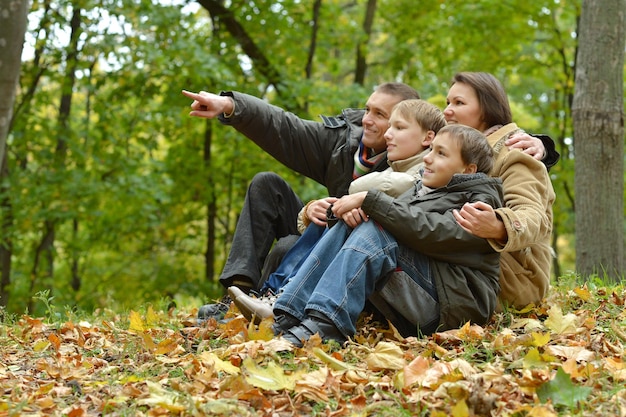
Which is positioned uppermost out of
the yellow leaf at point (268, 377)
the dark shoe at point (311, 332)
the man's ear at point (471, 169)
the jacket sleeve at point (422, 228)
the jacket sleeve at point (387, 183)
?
the man's ear at point (471, 169)

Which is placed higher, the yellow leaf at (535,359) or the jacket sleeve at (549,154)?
the jacket sleeve at (549,154)

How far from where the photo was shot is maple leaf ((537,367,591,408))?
2.60m

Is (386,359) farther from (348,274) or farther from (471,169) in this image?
(471,169)

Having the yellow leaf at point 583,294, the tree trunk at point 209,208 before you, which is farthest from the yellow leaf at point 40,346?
the tree trunk at point 209,208

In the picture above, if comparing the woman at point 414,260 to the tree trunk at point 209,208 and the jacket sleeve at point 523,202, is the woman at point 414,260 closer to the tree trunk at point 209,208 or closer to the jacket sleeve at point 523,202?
the jacket sleeve at point 523,202

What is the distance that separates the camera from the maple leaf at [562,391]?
260 cm

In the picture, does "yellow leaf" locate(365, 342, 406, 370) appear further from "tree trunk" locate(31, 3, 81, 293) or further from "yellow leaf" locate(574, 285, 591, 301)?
"tree trunk" locate(31, 3, 81, 293)

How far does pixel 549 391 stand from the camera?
2.65m

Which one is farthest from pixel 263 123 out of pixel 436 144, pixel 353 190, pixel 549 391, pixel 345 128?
pixel 549 391

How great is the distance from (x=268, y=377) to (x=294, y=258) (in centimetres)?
140

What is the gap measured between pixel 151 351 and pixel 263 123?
5.29 feet

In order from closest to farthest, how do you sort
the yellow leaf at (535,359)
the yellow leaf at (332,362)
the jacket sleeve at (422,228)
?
the yellow leaf at (535,359) < the yellow leaf at (332,362) < the jacket sleeve at (422,228)

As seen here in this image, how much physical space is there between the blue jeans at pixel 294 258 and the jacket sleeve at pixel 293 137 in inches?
25.5

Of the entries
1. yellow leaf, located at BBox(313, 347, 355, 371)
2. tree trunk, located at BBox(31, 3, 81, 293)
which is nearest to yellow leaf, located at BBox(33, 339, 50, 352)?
yellow leaf, located at BBox(313, 347, 355, 371)
